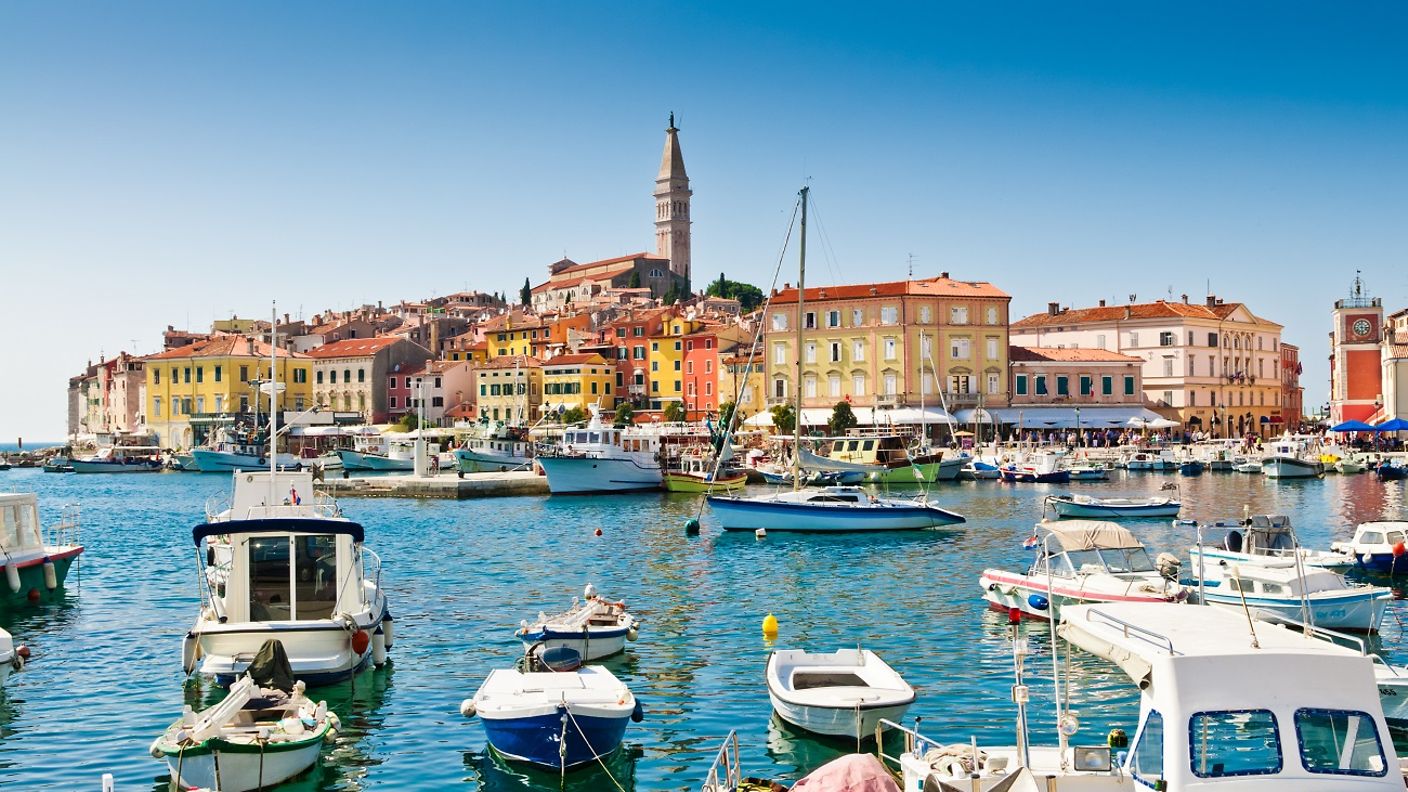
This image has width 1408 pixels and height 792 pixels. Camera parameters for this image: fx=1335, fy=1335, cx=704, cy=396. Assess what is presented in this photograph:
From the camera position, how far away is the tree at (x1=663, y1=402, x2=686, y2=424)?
Answer: 89125mm

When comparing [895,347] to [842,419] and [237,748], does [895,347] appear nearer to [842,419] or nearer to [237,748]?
[842,419]

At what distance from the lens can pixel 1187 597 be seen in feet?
65.9

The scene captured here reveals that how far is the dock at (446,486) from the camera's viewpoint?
2279 inches

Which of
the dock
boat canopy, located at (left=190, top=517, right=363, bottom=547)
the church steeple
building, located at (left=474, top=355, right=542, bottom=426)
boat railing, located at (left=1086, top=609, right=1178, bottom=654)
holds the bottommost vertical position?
the dock

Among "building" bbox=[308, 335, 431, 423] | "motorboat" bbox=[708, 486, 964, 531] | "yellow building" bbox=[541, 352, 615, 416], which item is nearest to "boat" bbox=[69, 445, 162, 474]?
"building" bbox=[308, 335, 431, 423]

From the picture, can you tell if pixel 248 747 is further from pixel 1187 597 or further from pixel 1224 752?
pixel 1187 597

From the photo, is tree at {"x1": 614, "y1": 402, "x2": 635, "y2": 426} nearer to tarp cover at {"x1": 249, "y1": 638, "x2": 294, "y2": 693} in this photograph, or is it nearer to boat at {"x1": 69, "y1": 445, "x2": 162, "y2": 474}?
boat at {"x1": 69, "y1": 445, "x2": 162, "y2": 474}

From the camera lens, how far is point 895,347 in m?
78.7

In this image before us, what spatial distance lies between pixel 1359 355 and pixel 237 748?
274ft

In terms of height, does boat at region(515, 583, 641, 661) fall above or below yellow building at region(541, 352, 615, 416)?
below

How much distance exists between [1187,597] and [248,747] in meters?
13.9

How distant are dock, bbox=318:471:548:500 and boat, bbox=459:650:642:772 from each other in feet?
146

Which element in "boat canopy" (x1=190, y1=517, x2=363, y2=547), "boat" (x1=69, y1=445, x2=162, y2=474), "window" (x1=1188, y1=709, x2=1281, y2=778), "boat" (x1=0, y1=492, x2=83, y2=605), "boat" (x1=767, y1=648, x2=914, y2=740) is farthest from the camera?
"boat" (x1=69, y1=445, x2=162, y2=474)

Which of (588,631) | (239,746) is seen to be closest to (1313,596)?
(588,631)
